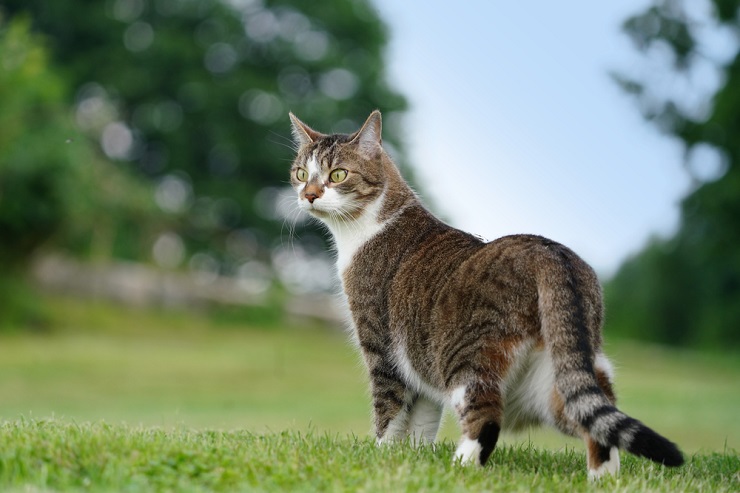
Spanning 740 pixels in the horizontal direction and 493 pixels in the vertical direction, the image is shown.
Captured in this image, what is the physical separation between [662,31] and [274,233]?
54.6 feet

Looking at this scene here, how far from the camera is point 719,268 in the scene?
108 feet

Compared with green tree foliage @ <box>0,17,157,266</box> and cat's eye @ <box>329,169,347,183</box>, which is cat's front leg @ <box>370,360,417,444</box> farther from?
green tree foliage @ <box>0,17,157,266</box>

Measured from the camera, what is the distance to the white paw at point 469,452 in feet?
17.3

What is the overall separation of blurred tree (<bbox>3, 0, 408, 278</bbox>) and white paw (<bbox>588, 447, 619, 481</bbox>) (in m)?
29.2

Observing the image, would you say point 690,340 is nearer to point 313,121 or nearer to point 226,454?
point 313,121

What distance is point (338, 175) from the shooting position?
6.63 m

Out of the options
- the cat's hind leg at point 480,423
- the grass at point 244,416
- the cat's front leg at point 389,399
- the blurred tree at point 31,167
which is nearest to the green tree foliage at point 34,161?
the blurred tree at point 31,167

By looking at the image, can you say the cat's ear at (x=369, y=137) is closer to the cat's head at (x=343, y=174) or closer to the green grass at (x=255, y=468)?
the cat's head at (x=343, y=174)

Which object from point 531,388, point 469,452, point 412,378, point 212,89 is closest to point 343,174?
point 412,378

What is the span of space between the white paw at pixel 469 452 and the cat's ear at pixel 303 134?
9.59 feet

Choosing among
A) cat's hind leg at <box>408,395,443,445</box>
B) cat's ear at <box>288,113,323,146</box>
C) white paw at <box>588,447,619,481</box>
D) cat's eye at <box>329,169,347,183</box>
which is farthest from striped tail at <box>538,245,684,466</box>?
cat's ear at <box>288,113,323,146</box>

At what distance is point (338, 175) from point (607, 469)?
2.85 m

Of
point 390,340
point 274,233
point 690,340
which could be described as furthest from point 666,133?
point 390,340

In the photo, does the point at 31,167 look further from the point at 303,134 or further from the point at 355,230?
the point at 355,230
